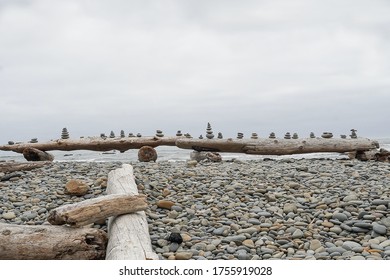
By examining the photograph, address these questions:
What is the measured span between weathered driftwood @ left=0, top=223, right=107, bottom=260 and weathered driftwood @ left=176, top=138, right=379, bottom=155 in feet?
28.4

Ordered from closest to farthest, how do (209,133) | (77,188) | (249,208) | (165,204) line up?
1. (249,208)
2. (165,204)
3. (77,188)
4. (209,133)

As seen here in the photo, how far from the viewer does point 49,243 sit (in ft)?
15.3

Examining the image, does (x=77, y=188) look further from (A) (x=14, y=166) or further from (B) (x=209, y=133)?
(B) (x=209, y=133)

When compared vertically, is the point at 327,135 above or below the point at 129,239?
above

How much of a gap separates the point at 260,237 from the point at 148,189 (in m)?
2.70

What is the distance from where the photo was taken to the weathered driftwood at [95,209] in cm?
489

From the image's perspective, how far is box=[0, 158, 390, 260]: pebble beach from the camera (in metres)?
5.14

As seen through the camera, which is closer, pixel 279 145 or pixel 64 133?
pixel 279 145

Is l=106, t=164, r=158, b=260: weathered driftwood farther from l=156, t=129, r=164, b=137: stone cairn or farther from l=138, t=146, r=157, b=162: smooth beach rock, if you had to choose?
l=156, t=129, r=164, b=137: stone cairn

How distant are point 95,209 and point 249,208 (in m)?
2.55

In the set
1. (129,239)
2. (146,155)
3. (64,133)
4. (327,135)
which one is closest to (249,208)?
(129,239)

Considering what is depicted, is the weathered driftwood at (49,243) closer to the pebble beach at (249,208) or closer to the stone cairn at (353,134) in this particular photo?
the pebble beach at (249,208)
